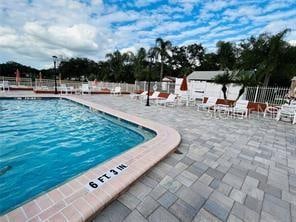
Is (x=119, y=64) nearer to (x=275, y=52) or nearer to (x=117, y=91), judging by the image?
(x=117, y=91)

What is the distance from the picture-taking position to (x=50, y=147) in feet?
14.2

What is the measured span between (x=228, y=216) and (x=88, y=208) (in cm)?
155

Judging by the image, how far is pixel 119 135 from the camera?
17.9 feet

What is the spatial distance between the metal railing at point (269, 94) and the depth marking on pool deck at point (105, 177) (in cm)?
1064

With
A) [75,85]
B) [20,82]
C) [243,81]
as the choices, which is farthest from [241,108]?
[20,82]

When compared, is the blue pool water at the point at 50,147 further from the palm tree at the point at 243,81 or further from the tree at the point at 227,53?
the tree at the point at 227,53

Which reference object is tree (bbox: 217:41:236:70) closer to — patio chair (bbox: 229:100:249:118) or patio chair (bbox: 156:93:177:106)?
patio chair (bbox: 156:93:177:106)

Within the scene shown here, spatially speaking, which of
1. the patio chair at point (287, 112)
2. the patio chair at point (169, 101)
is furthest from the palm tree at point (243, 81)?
the patio chair at point (169, 101)

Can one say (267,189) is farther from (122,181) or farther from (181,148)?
(122,181)

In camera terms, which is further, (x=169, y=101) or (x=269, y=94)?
(x=169, y=101)

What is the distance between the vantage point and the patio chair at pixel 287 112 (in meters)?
7.61

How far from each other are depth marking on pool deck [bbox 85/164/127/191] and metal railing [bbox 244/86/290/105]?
34.9 ft

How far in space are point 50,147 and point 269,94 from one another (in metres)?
11.6

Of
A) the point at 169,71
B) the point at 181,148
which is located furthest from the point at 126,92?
the point at 169,71
